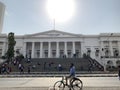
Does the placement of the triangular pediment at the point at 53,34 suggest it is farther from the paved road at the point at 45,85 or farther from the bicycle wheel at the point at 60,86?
the bicycle wheel at the point at 60,86

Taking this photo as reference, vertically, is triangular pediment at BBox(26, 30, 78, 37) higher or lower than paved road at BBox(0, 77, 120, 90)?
higher

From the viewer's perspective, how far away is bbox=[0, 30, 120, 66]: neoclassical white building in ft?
227

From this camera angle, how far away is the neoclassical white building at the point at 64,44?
6912 cm

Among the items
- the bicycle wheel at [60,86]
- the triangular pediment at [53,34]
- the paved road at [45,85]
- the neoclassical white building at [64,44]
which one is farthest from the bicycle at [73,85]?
the triangular pediment at [53,34]

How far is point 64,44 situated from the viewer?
229 ft

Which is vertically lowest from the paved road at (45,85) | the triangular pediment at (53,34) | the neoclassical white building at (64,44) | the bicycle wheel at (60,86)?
the paved road at (45,85)

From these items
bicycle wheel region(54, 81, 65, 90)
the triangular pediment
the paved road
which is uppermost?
the triangular pediment

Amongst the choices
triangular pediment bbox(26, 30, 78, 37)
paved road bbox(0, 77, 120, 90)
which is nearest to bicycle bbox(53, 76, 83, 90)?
paved road bbox(0, 77, 120, 90)

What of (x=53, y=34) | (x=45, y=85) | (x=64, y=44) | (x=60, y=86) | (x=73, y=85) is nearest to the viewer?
(x=73, y=85)

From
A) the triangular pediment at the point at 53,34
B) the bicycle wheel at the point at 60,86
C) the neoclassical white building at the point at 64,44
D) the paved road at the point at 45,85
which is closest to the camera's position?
the bicycle wheel at the point at 60,86

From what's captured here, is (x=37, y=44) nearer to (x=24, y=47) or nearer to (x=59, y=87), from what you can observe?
(x=24, y=47)

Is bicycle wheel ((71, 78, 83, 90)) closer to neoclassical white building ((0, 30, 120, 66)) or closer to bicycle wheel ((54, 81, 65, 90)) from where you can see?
bicycle wheel ((54, 81, 65, 90))

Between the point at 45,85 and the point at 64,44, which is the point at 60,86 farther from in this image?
the point at 64,44

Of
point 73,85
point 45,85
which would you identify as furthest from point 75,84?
point 45,85
